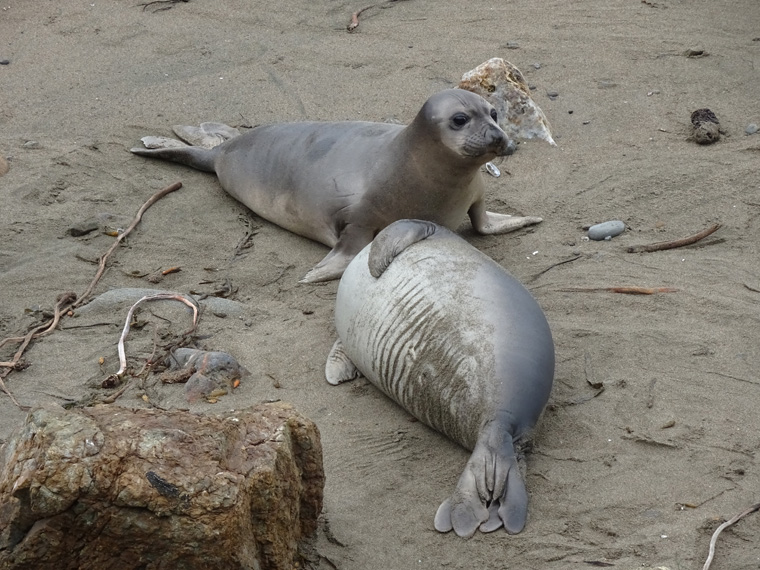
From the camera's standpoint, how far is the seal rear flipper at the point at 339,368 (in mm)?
4220

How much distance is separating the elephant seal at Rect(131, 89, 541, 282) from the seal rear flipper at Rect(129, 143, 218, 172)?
15 cm

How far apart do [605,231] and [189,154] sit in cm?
266

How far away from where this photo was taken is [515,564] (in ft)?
10.0

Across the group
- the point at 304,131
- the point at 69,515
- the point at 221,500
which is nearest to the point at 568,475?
the point at 221,500

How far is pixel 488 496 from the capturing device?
3.31m

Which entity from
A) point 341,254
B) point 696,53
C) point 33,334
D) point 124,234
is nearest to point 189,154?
point 124,234

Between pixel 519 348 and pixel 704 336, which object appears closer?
pixel 519 348

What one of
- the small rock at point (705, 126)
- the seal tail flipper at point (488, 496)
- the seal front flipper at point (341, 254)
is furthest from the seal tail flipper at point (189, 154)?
the seal tail flipper at point (488, 496)

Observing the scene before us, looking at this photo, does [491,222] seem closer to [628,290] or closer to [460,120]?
[460,120]

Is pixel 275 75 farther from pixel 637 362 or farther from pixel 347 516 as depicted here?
pixel 347 516

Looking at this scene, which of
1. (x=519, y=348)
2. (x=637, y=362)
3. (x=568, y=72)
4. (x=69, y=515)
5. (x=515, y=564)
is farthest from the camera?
(x=568, y=72)

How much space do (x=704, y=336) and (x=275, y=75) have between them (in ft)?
13.9

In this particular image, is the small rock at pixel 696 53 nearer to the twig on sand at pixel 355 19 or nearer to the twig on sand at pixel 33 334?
the twig on sand at pixel 355 19

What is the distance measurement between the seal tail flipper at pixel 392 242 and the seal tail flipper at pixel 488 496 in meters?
1.01
